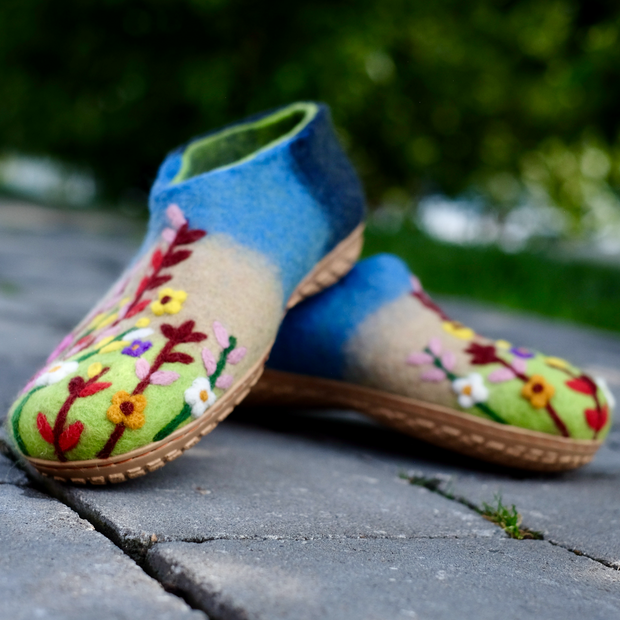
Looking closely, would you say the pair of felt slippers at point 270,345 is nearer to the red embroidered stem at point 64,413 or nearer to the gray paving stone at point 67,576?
the red embroidered stem at point 64,413

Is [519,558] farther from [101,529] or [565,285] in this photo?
[565,285]

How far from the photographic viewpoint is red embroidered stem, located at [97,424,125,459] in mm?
836

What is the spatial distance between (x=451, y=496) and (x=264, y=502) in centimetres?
30

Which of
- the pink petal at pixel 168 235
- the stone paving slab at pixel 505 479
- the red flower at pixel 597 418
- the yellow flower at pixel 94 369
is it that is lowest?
the stone paving slab at pixel 505 479

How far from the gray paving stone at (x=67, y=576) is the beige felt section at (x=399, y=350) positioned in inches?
23.0

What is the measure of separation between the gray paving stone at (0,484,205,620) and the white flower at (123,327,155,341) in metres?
0.23

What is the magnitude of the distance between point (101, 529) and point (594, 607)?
18.4 inches

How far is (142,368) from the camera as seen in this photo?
2.90 ft

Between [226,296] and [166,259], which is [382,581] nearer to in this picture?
[226,296]

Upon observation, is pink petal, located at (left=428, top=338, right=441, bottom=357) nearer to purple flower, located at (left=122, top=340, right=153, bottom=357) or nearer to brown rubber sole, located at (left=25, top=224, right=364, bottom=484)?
brown rubber sole, located at (left=25, top=224, right=364, bottom=484)

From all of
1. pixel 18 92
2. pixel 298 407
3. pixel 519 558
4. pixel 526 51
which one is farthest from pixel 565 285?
pixel 18 92

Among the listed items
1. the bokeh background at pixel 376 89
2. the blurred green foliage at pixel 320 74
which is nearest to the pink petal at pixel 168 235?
the bokeh background at pixel 376 89

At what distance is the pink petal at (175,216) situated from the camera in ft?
3.61

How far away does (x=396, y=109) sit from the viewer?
855 centimetres
